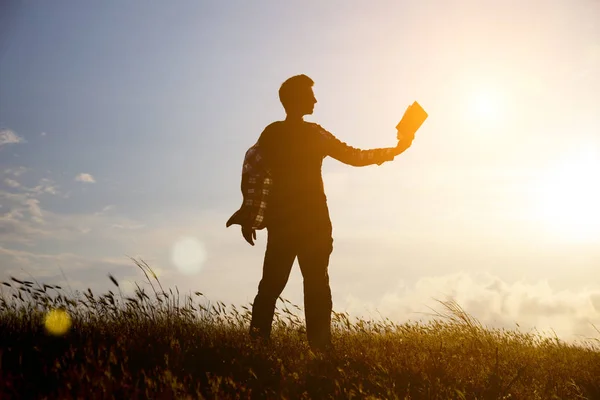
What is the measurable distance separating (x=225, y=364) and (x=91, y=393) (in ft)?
4.98

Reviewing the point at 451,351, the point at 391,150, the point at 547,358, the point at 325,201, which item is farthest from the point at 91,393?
the point at 547,358

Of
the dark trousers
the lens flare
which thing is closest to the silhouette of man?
the dark trousers

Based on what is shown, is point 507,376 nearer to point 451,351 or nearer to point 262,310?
point 451,351

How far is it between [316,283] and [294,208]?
86cm

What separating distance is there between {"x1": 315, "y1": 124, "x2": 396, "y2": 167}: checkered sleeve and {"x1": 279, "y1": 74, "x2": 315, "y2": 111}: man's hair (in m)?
0.44

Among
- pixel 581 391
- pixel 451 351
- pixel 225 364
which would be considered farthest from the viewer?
pixel 451 351

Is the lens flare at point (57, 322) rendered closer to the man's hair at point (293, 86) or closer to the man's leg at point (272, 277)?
the man's leg at point (272, 277)

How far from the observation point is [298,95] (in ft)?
20.1

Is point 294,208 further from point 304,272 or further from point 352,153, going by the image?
point 352,153

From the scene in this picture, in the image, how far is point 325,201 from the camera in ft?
19.8

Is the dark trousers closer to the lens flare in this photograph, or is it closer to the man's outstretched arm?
the man's outstretched arm

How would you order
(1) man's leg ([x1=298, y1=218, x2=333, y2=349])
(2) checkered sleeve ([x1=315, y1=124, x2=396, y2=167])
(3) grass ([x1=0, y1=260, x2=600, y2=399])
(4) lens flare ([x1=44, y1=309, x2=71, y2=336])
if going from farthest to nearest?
1. (2) checkered sleeve ([x1=315, y1=124, x2=396, y2=167])
2. (1) man's leg ([x1=298, y1=218, x2=333, y2=349])
3. (4) lens flare ([x1=44, y1=309, x2=71, y2=336])
4. (3) grass ([x1=0, y1=260, x2=600, y2=399])

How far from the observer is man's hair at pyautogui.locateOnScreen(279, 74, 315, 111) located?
6.11m

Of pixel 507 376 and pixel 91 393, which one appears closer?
pixel 91 393
